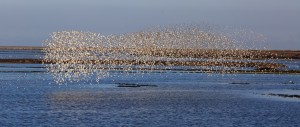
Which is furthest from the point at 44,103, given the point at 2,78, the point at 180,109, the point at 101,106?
the point at 2,78

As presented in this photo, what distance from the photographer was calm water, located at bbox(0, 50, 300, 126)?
40.8 meters

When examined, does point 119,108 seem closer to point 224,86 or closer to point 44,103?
point 44,103

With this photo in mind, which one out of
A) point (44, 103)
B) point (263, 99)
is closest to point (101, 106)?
point (44, 103)

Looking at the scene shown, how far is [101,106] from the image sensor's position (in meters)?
49.1

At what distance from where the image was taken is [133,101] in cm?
5350

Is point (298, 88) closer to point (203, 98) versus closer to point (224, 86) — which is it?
point (224, 86)

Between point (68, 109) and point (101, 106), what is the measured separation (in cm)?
306

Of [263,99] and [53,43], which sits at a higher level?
[53,43]

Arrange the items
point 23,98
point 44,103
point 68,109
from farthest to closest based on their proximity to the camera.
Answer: point 23,98, point 44,103, point 68,109

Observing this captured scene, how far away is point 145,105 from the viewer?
50469 mm

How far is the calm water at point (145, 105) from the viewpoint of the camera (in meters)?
40.8

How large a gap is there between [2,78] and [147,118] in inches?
1753

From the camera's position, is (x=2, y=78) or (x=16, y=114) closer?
(x=16, y=114)

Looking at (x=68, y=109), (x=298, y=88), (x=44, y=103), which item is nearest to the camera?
(x=68, y=109)
